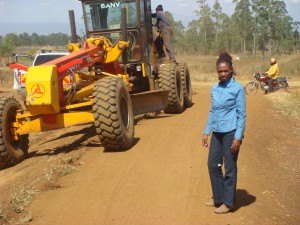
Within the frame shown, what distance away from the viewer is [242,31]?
193 feet

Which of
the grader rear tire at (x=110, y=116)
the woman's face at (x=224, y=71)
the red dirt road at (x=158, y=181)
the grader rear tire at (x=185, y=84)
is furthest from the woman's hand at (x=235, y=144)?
the grader rear tire at (x=185, y=84)

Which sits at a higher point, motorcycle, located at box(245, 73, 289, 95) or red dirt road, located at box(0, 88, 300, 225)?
red dirt road, located at box(0, 88, 300, 225)

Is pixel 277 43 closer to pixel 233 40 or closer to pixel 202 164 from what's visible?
pixel 233 40

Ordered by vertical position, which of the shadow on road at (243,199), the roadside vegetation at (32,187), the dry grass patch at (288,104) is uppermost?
the roadside vegetation at (32,187)

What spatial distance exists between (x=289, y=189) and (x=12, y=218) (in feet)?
11.8

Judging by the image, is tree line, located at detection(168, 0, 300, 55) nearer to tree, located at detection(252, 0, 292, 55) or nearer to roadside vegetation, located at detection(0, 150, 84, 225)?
tree, located at detection(252, 0, 292, 55)

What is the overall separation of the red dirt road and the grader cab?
0.47 meters

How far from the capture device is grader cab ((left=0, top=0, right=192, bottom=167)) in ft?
21.9

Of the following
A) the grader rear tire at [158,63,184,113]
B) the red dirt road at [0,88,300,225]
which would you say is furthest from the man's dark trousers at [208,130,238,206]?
the grader rear tire at [158,63,184,113]

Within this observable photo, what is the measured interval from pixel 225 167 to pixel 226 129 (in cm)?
43

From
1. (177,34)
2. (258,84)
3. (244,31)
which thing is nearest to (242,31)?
(244,31)

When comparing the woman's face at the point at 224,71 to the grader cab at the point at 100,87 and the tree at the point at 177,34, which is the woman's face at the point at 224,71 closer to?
the grader cab at the point at 100,87

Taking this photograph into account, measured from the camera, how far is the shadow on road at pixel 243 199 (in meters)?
5.04

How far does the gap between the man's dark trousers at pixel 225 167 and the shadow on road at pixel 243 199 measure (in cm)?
29
